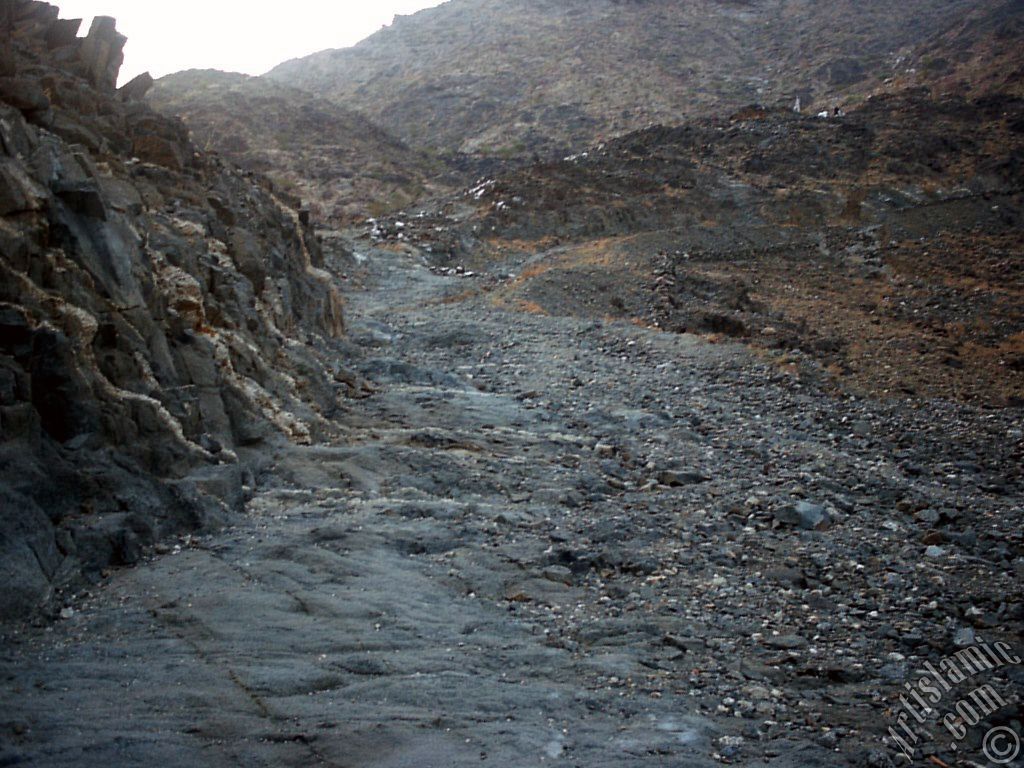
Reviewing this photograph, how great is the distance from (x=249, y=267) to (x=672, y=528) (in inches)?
281

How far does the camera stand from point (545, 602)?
645 centimetres

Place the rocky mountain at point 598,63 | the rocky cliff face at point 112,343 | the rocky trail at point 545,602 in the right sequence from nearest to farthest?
the rocky trail at point 545,602
the rocky cliff face at point 112,343
the rocky mountain at point 598,63

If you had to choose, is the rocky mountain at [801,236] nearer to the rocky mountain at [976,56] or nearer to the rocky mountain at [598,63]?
the rocky mountain at [976,56]

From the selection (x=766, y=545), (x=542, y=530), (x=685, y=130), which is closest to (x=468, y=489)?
(x=542, y=530)

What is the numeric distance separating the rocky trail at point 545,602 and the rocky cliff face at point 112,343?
16.3 inches

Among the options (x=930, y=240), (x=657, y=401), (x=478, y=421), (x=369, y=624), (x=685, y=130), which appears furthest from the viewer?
(x=685, y=130)

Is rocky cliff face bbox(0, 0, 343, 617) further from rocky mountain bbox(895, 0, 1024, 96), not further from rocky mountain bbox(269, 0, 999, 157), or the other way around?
rocky mountain bbox(895, 0, 1024, 96)

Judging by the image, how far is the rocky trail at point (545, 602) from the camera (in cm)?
430

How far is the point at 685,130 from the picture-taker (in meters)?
39.0

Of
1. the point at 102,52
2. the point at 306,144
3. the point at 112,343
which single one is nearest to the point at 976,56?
the point at 306,144

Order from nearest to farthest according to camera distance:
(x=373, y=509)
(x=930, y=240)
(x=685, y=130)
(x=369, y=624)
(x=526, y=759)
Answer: (x=526, y=759)
(x=369, y=624)
(x=373, y=509)
(x=930, y=240)
(x=685, y=130)

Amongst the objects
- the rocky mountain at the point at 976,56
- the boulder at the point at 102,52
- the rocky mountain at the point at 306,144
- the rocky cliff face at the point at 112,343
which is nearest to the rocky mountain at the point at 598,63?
the rocky mountain at the point at 976,56

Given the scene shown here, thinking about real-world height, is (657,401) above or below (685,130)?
below

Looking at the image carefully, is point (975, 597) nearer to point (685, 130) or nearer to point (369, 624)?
point (369, 624)
